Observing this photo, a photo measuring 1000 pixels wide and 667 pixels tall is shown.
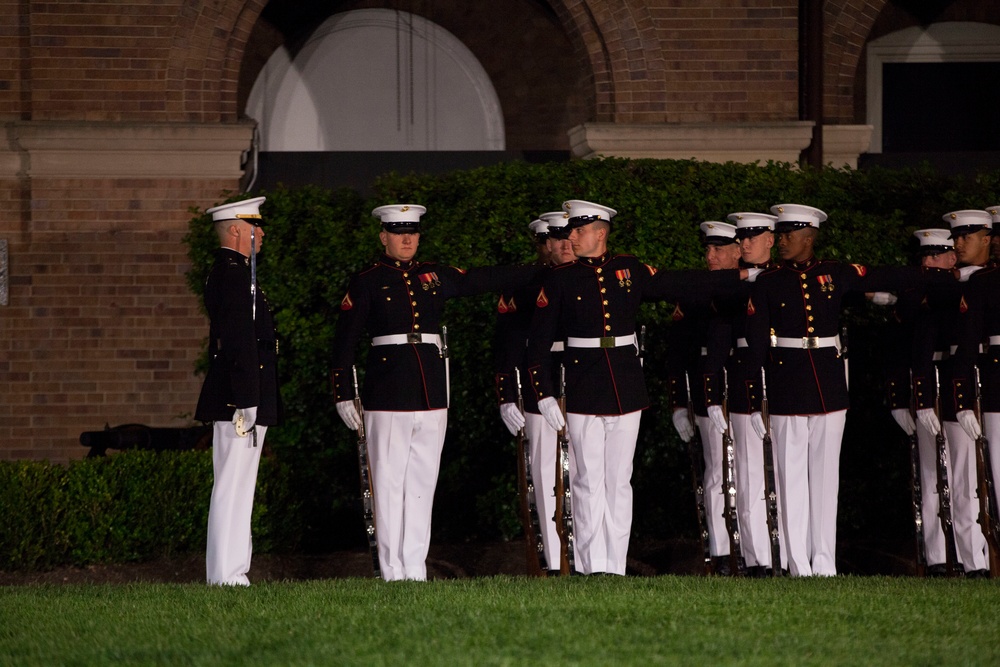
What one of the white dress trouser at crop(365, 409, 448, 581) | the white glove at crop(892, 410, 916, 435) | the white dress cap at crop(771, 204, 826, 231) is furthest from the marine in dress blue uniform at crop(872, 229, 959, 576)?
the white dress trouser at crop(365, 409, 448, 581)

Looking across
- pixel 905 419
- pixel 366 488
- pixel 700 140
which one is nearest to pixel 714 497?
pixel 905 419

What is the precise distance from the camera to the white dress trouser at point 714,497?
26.6 feet

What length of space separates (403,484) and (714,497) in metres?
2.07

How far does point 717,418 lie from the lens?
25.1ft

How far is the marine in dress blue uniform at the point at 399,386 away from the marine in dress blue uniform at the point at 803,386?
174cm

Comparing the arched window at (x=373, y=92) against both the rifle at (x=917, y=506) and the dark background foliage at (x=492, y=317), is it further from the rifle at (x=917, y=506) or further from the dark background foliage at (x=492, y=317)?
the rifle at (x=917, y=506)

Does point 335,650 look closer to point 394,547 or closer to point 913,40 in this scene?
point 394,547

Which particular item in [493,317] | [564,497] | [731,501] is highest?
[493,317]

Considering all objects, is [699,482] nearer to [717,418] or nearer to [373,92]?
[717,418]

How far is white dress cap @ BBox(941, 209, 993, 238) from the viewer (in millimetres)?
7871

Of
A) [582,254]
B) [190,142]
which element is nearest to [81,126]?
[190,142]

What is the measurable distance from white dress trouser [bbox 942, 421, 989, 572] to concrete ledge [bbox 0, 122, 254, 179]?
21.6 feet

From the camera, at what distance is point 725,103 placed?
1209 cm

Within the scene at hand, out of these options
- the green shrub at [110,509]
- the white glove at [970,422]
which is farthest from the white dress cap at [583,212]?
the green shrub at [110,509]
